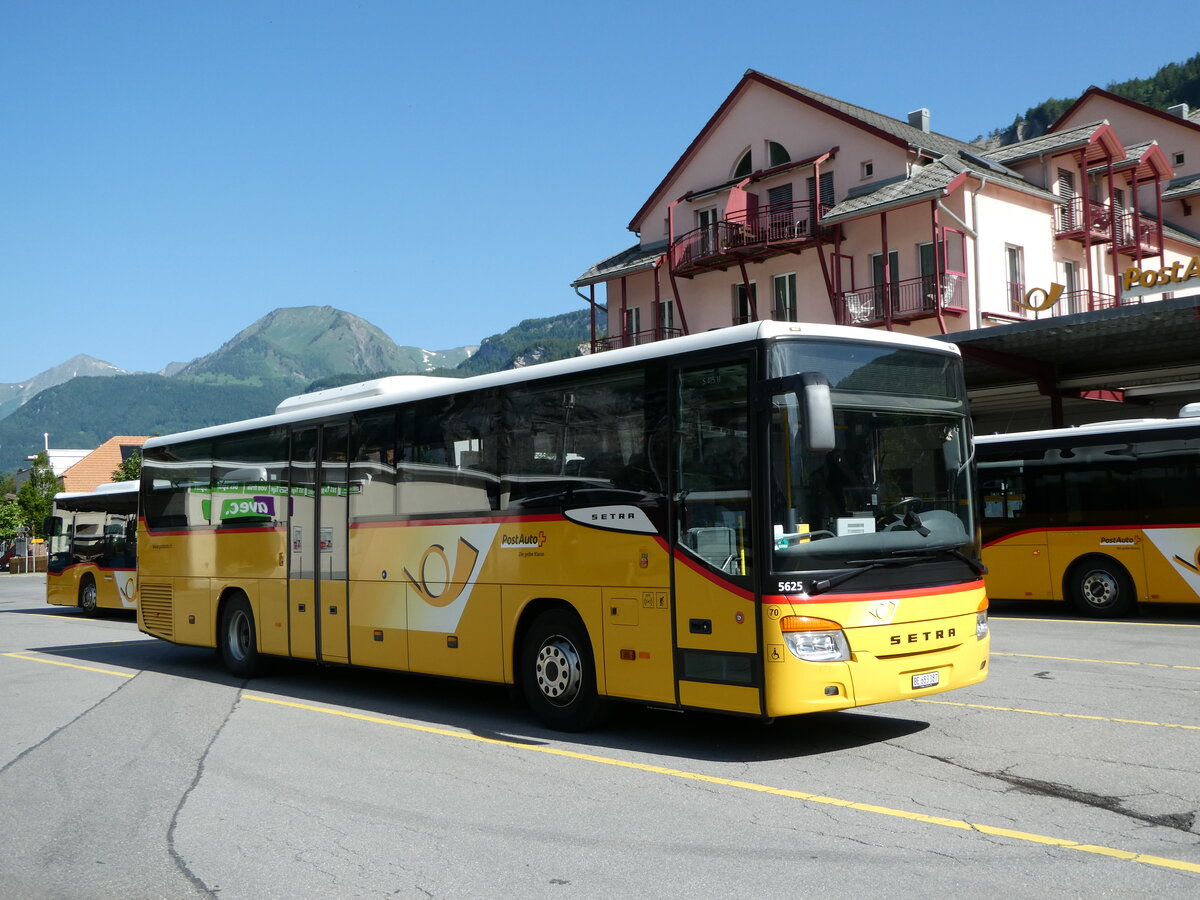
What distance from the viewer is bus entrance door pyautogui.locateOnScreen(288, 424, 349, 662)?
12125 millimetres

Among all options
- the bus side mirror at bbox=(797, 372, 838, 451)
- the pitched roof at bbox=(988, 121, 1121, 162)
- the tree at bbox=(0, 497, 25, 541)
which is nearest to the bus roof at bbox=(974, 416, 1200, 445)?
the bus side mirror at bbox=(797, 372, 838, 451)

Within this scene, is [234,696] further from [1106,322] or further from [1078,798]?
[1106,322]

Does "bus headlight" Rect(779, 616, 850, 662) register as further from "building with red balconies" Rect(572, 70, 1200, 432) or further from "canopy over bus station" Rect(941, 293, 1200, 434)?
"building with red balconies" Rect(572, 70, 1200, 432)

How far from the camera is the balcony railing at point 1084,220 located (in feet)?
121

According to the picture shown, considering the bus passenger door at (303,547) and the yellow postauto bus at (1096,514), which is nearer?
the bus passenger door at (303,547)

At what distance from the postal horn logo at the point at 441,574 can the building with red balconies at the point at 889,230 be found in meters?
20.5

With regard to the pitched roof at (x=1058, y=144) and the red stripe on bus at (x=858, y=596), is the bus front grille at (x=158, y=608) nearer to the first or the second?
the red stripe on bus at (x=858, y=596)

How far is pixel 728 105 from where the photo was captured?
40.6 meters

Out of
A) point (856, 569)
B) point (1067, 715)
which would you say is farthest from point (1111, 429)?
point (856, 569)

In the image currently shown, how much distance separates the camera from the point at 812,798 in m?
7.04

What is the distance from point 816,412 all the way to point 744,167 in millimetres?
34545

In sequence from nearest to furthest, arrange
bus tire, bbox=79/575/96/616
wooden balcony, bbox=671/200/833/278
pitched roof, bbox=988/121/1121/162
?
bus tire, bbox=79/575/96/616 → wooden balcony, bbox=671/200/833/278 → pitched roof, bbox=988/121/1121/162

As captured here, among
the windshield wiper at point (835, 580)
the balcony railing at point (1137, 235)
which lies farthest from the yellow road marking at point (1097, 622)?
the balcony railing at point (1137, 235)

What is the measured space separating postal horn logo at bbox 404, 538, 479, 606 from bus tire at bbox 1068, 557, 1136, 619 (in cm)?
1190
